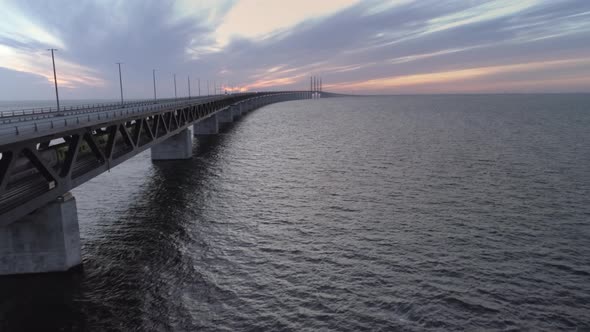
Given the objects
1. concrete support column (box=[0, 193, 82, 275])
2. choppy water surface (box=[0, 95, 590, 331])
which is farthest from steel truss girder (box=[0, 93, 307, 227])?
choppy water surface (box=[0, 95, 590, 331])

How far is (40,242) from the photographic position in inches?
920

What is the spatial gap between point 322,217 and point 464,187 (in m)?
19.9

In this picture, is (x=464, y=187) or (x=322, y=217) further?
(x=464, y=187)

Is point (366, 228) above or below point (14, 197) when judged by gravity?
below

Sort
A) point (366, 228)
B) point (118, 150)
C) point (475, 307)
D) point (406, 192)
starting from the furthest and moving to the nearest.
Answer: point (406, 192), point (118, 150), point (366, 228), point (475, 307)

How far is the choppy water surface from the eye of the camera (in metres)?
19.7

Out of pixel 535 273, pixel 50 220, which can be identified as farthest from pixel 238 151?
pixel 535 273

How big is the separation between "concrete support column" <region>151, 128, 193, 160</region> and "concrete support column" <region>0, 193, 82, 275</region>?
41.9m

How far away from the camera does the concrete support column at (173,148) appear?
6450 centimetres

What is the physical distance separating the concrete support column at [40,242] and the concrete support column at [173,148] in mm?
41854

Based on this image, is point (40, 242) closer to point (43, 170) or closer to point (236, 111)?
point (43, 170)

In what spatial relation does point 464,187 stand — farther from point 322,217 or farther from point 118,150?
point 118,150

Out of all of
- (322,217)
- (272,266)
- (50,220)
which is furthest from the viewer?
(322,217)

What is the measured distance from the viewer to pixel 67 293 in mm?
21688
